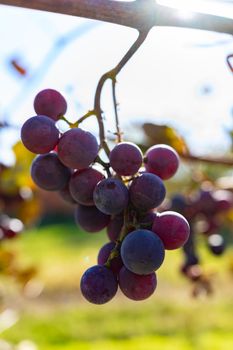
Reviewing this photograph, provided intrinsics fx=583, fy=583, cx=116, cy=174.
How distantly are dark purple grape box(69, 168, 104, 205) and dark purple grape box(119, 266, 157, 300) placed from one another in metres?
0.10

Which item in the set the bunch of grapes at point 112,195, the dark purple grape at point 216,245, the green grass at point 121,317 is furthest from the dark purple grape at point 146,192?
the green grass at point 121,317

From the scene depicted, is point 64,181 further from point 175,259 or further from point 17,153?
point 175,259

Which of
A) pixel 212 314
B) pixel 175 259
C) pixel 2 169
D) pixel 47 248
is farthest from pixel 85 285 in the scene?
pixel 47 248

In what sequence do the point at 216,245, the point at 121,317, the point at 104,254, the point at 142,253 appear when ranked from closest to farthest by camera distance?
the point at 142,253 < the point at 104,254 < the point at 216,245 < the point at 121,317

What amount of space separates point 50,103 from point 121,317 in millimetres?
5437

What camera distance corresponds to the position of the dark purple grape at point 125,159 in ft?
2.08

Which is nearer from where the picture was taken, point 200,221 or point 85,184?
point 85,184

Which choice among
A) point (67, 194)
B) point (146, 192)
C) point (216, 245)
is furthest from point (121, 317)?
point (146, 192)

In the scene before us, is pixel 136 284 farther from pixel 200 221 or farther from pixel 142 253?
pixel 200 221

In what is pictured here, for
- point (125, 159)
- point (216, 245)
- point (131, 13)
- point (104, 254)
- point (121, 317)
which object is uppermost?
point (131, 13)

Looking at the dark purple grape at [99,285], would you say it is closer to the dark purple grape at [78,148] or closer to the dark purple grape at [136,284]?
the dark purple grape at [136,284]

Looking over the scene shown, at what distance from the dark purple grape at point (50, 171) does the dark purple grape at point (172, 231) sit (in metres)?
0.14

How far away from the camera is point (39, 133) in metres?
0.64

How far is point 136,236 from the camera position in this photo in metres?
0.59
